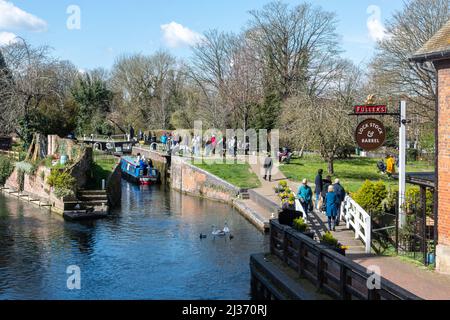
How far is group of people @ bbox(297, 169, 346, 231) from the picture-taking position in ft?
60.1

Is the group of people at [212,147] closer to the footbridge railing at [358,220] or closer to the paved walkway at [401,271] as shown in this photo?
the footbridge railing at [358,220]

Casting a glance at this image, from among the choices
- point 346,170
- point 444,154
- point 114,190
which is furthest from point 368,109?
point 346,170

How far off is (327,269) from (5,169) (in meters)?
29.5

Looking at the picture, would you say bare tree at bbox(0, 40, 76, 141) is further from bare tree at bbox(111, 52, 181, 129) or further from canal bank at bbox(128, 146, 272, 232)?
bare tree at bbox(111, 52, 181, 129)

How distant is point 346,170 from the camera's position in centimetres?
3800

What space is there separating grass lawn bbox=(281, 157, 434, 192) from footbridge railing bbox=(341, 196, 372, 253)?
32.2ft

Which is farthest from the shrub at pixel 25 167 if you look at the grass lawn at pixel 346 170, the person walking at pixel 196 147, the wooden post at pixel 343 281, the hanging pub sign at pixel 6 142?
the wooden post at pixel 343 281

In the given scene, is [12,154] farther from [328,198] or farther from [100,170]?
[328,198]

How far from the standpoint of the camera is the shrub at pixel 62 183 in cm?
2805

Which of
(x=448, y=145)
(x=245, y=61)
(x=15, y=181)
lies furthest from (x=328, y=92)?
(x=448, y=145)

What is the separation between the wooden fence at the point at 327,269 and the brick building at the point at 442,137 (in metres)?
3.30

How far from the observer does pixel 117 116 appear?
225 feet

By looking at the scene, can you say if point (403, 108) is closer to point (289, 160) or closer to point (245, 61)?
point (289, 160)
